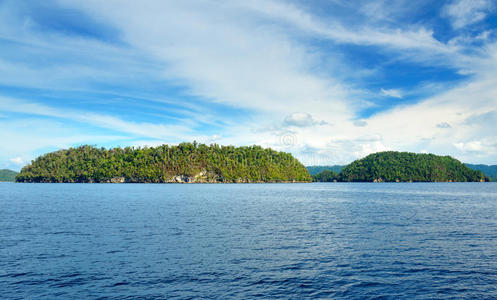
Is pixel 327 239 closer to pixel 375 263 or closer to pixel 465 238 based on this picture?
pixel 375 263

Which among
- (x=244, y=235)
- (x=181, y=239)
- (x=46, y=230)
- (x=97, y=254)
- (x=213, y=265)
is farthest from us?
(x=46, y=230)

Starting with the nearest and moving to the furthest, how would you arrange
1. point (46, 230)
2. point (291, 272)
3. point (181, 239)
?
point (291, 272), point (181, 239), point (46, 230)

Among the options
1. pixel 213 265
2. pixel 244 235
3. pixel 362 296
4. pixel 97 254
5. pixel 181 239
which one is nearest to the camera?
pixel 362 296

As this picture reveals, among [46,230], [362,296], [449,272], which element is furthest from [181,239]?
[449,272]

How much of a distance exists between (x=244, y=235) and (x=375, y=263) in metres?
17.0

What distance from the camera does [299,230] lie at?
45625mm

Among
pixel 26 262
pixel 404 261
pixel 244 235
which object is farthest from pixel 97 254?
pixel 404 261

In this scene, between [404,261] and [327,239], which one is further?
[327,239]

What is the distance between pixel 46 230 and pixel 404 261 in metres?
43.5

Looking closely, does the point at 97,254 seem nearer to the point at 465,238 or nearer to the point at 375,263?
the point at 375,263

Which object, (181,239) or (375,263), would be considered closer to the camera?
(375,263)

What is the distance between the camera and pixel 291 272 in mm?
26188

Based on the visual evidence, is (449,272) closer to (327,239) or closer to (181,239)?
(327,239)

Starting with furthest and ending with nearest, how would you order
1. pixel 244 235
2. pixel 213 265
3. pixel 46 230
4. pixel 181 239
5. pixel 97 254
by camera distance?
pixel 46 230 < pixel 244 235 < pixel 181 239 < pixel 97 254 < pixel 213 265
